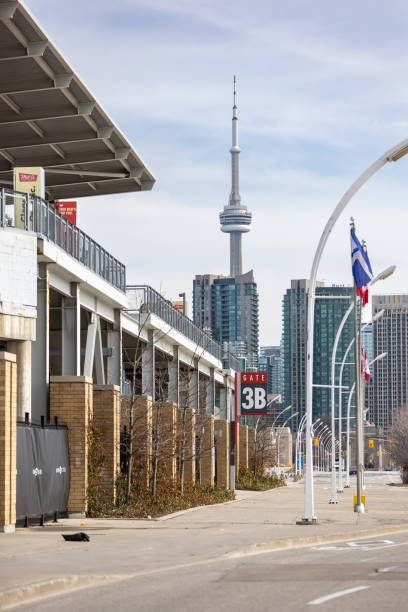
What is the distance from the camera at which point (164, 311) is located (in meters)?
46.6

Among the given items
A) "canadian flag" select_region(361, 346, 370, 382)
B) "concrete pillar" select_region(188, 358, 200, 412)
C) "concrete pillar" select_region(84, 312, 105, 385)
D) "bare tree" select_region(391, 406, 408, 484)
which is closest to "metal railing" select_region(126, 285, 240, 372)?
"concrete pillar" select_region(188, 358, 200, 412)

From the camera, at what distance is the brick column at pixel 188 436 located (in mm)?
41422

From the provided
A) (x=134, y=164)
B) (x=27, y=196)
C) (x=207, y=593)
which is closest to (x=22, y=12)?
(x=27, y=196)

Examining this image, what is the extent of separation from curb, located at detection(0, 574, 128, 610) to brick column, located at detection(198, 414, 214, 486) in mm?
33416

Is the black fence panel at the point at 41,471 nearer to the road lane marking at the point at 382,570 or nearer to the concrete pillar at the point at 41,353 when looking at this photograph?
the concrete pillar at the point at 41,353

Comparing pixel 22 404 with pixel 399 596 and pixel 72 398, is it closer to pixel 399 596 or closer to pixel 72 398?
pixel 72 398

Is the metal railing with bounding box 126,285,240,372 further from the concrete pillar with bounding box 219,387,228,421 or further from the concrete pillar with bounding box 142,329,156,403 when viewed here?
the concrete pillar with bounding box 219,387,228,421

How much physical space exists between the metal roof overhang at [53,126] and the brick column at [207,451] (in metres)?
13.5

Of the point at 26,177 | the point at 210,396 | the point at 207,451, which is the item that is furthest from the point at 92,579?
the point at 210,396

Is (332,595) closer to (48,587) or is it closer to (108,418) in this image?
(48,587)

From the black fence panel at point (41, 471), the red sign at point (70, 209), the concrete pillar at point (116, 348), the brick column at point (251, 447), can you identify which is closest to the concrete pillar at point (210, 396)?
the brick column at point (251, 447)

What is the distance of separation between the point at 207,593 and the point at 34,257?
586 inches

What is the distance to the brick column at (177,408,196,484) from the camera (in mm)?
41422

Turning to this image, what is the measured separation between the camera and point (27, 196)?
88.3 feet
